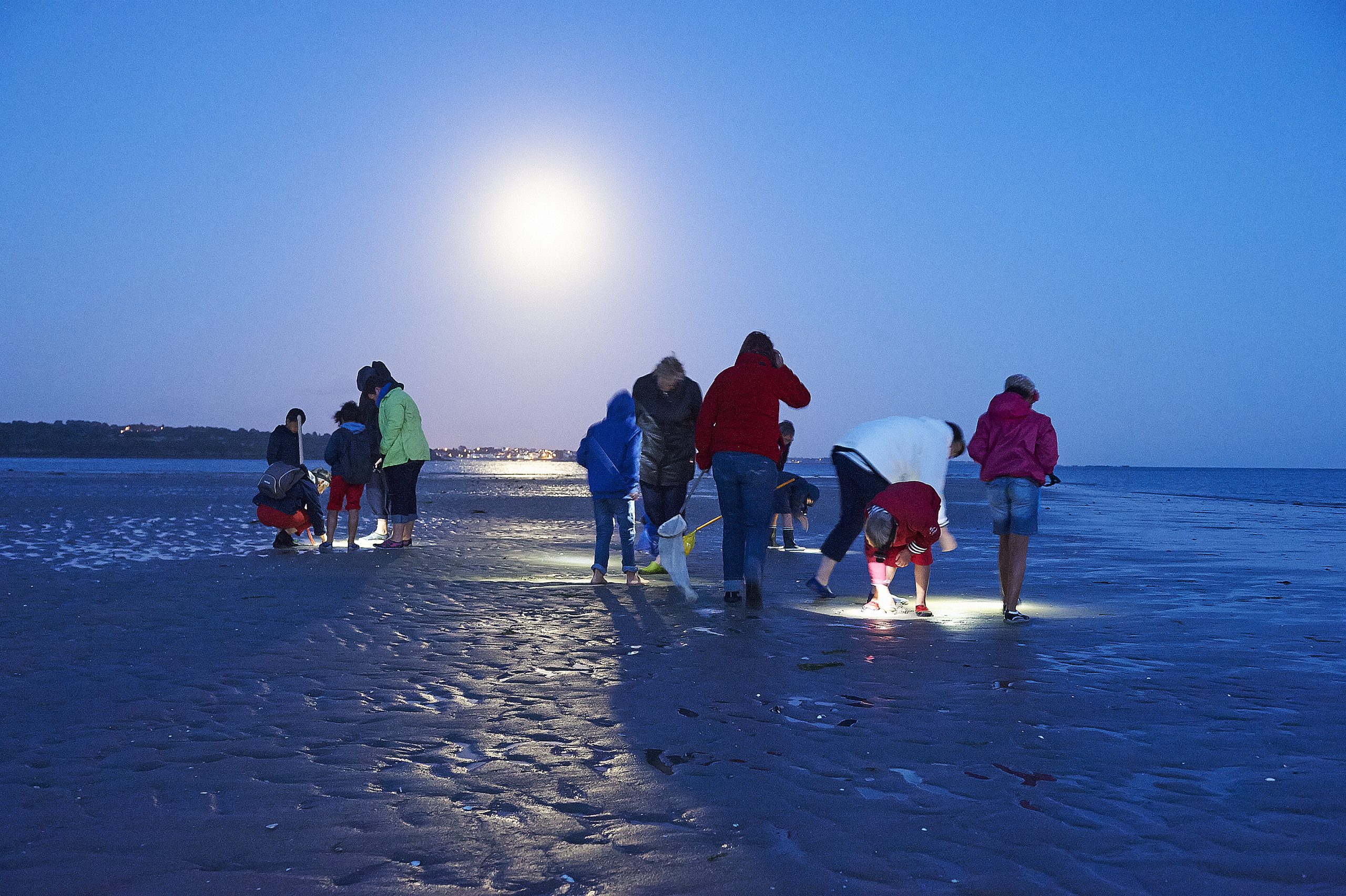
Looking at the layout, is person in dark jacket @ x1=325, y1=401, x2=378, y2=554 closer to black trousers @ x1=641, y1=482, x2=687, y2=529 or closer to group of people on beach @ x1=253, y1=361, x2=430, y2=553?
group of people on beach @ x1=253, y1=361, x2=430, y2=553

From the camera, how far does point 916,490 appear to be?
7.31 metres

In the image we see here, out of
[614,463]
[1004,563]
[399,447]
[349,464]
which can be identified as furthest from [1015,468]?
[349,464]

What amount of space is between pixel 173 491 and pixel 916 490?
30.2 meters

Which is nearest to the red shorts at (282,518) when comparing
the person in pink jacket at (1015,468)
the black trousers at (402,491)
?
the black trousers at (402,491)

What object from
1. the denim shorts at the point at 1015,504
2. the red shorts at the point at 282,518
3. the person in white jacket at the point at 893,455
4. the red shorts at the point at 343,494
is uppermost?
the person in white jacket at the point at 893,455

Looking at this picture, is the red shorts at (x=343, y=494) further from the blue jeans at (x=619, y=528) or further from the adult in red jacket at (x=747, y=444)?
the adult in red jacket at (x=747, y=444)

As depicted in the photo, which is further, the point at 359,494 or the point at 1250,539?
the point at 1250,539

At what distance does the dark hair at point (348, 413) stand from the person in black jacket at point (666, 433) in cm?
492

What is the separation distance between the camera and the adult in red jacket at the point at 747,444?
7.70 meters

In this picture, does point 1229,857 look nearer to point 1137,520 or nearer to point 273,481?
point 273,481

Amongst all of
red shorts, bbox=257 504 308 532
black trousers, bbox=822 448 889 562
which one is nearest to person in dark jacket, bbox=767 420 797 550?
black trousers, bbox=822 448 889 562

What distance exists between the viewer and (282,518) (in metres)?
11.7

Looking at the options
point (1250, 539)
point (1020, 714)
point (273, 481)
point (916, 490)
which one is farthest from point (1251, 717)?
point (1250, 539)

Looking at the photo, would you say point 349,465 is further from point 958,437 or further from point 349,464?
point 958,437
